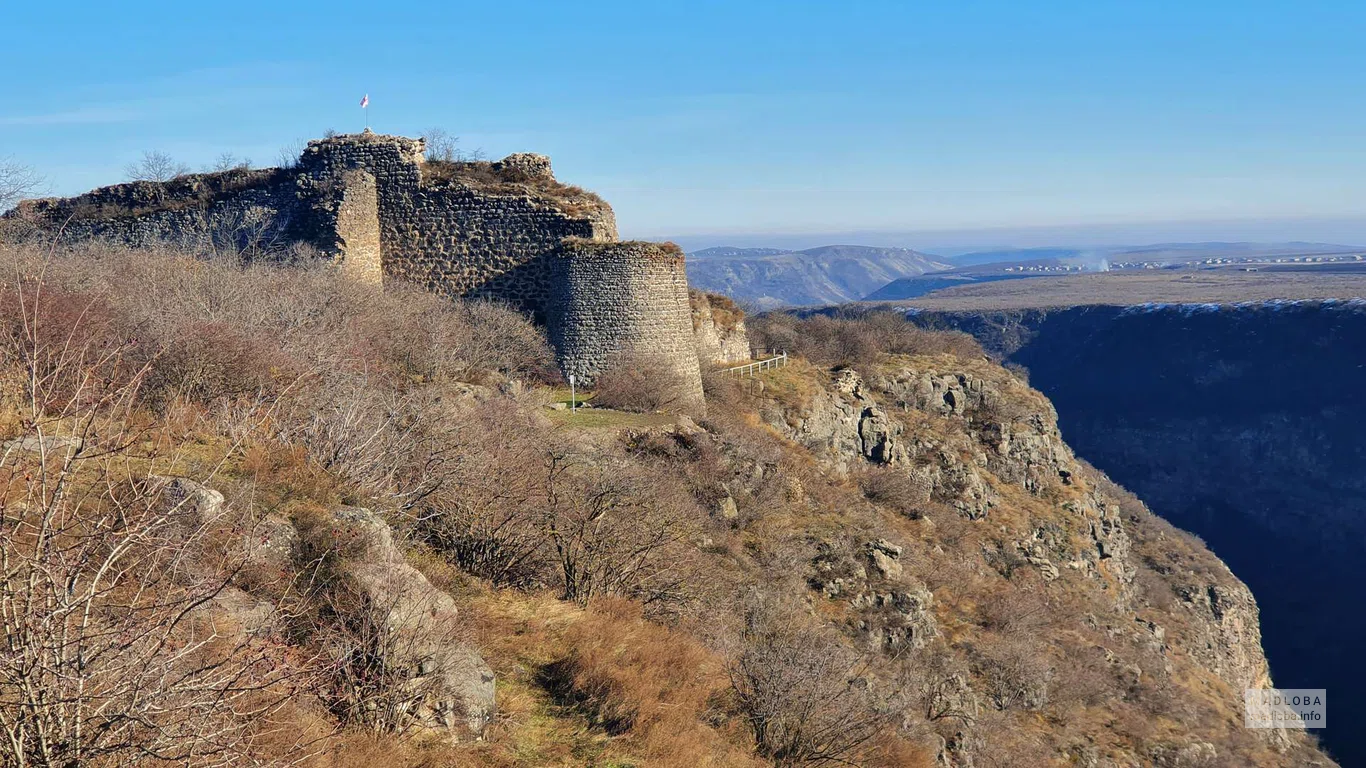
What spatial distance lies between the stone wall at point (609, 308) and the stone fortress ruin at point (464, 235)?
0.09ft

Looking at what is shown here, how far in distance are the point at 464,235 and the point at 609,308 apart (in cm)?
389

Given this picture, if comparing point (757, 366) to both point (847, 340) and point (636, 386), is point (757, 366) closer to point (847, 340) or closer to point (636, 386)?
point (636, 386)

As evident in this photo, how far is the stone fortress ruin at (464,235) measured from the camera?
21.1 metres

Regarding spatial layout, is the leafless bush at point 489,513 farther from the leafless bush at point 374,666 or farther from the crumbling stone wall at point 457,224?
the crumbling stone wall at point 457,224

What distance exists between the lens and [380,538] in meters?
8.54

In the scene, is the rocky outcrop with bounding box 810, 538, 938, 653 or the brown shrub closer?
the brown shrub

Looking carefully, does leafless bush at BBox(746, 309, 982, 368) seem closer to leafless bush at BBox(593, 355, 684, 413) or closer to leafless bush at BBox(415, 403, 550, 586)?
leafless bush at BBox(593, 355, 684, 413)

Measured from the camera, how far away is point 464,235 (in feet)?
71.2

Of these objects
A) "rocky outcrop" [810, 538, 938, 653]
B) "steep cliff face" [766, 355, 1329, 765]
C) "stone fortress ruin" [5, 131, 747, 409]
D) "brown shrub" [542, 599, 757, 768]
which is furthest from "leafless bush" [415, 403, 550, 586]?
"stone fortress ruin" [5, 131, 747, 409]

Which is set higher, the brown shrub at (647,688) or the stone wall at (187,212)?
the stone wall at (187,212)

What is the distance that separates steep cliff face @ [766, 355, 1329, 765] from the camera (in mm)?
20625

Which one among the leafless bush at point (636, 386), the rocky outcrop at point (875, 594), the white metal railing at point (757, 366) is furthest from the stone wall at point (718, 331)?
the rocky outcrop at point (875, 594)

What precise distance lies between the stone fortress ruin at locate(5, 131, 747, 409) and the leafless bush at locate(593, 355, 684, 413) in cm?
11

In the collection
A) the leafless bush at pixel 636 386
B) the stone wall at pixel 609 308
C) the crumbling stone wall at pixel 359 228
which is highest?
the crumbling stone wall at pixel 359 228
